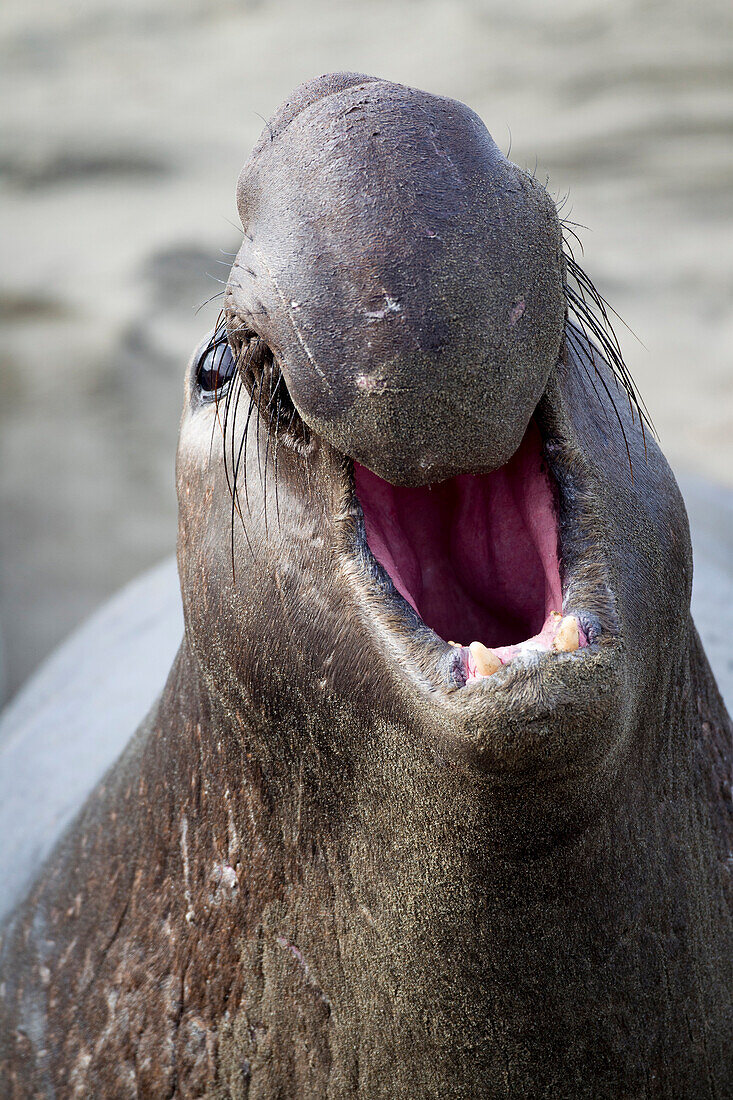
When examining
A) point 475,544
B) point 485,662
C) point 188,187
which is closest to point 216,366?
point 475,544

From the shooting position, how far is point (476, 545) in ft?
4.87

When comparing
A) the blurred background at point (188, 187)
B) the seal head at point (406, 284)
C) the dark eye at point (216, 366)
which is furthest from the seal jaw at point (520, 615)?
the blurred background at point (188, 187)

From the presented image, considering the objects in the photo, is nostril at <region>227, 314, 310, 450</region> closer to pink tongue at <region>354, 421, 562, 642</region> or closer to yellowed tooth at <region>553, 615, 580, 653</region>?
pink tongue at <region>354, 421, 562, 642</region>

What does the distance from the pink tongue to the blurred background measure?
4.31m

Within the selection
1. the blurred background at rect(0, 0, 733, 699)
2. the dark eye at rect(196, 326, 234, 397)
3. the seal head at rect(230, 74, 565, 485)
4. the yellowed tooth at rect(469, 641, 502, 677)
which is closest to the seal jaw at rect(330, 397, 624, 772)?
the yellowed tooth at rect(469, 641, 502, 677)

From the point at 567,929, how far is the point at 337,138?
35.4 inches

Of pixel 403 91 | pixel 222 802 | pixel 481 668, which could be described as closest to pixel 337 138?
pixel 403 91

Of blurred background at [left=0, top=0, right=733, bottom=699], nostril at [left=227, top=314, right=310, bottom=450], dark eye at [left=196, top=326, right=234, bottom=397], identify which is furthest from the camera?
blurred background at [left=0, top=0, right=733, bottom=699]

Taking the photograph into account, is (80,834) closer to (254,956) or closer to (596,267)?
(254,956)

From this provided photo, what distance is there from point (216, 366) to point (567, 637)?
2.24 ft

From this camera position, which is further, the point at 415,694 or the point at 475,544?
the point at 475,544

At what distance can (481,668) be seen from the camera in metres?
1.20

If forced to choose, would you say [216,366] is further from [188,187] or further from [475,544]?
[188,187]

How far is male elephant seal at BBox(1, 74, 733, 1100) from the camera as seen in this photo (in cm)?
121
